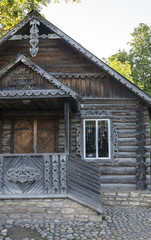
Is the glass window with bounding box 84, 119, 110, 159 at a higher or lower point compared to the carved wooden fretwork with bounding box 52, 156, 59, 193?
higher

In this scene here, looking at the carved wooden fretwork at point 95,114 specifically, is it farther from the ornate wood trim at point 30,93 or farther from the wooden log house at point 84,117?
the ornate wood trim at point 30,93

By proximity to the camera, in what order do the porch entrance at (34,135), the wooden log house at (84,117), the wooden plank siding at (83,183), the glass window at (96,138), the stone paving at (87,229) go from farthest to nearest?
the porch entrance at (34,135) → the glass window at (96,138) → the wooden log house at (84,117) → the wooden plank siding at (83,183) → the stone paving at (87,229)

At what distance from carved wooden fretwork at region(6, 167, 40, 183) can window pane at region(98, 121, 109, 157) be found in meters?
3.40

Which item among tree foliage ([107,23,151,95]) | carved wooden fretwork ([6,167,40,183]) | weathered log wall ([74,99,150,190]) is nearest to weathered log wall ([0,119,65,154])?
weathered log wall ([74,99,150,190])

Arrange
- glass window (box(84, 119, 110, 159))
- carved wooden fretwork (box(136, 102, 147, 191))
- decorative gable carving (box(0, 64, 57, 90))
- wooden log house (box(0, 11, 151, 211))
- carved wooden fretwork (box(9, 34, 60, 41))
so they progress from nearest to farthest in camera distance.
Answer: decorative gable carving (box(0, 64, 57, 90)) < carved wooden fretwork (box(136, 102, 147, 191)) < wooden log house (box(0, 11, 151, 211)) < carved wooden fretwork (box(9, 34, 60, 41)) < glass window (box(84, 119, 110, 159))

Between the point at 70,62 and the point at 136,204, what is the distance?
20.7 ft

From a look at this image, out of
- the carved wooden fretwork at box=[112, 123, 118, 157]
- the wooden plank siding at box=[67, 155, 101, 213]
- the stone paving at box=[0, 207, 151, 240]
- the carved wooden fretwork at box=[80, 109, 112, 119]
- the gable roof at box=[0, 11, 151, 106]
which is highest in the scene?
the gable roof at box=[0, 11, 151, 106]

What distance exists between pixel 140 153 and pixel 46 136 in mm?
3864

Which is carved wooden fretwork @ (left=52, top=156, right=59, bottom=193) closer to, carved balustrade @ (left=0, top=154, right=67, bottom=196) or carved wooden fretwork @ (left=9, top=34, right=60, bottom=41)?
carved balustrade @ (left=0, top=154, right=67, bottom=196)

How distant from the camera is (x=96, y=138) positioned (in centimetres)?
969

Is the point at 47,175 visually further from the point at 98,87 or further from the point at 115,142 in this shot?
the point at 98,87

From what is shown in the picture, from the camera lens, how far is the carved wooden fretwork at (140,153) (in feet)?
30.3

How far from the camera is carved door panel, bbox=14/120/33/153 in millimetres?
9812

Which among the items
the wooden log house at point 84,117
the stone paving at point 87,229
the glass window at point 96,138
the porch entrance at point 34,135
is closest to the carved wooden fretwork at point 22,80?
the wooden log house at point 84,117
